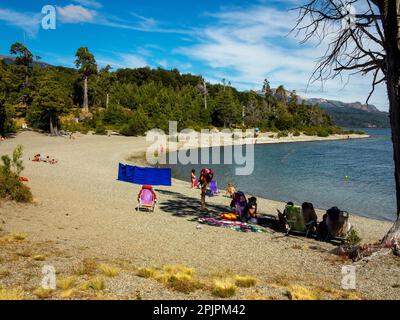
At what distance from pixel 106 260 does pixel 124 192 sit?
11857mm

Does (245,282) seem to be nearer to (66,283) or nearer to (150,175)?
(66,283)

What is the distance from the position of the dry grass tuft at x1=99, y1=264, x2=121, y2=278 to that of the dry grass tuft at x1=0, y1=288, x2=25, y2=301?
5.53 ft

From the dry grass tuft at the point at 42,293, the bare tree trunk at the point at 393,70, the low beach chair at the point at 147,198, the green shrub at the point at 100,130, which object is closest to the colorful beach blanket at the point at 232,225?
the low beach chair at the point at 147,198

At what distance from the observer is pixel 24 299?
19.6ft

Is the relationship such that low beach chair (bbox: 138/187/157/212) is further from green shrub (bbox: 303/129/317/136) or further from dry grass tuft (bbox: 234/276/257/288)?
green shrub (bbox: 303/129/317/136)

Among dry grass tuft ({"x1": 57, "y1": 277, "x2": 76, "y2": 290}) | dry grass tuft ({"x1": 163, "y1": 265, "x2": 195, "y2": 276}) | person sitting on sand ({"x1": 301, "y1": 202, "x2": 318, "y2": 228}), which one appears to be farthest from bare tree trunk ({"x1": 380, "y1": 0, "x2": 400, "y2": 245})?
dry grass tuft ({"x1": 57, "y1": 277, "x2": 76, "y2": 290})

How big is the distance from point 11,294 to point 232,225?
9163 millimetres

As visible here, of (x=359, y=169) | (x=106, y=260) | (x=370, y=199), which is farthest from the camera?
(x=359, y=169)

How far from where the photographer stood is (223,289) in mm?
6820

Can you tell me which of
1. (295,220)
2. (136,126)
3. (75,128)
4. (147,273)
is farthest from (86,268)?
(136,126)

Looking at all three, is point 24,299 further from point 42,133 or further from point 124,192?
point 42,133

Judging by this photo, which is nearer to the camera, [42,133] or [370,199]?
[370,199]

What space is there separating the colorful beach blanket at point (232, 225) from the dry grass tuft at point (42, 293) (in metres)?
8.38
